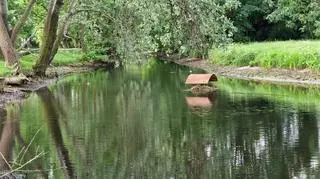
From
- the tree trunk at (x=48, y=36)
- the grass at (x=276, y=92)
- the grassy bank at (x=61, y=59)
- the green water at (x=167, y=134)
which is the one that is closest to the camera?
the green water at (x=167, y=134)

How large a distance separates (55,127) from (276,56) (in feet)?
61.6

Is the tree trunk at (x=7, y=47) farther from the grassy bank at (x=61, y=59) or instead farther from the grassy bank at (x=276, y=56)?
the grassy bank at (x=276, y=56)

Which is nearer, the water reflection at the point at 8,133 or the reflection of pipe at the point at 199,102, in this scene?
the water reflection at the point at 8,133

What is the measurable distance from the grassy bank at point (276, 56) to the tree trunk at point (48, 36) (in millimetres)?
8184

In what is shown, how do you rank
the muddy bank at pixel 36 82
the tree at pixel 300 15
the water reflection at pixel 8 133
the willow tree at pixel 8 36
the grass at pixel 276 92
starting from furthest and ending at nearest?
the tree at pixel 300 15, the willow tree at pixel 8 36, the muddy bank at pixel 36 82, the grass at pixel 276 92, the water reflection at pixel 8 133

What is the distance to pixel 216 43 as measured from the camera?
48.7 ft

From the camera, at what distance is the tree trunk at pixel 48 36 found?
2922 centimetres

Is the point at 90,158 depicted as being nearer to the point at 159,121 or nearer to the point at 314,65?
the point at 159,121

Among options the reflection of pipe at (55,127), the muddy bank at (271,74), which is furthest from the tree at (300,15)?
the reflection of pipe at (55,127)

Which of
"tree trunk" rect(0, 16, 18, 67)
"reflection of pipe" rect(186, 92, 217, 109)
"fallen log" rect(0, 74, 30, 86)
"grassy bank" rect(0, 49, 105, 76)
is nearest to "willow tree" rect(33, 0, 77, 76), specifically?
"tree trunk" rect(0, 16, 18, 67)

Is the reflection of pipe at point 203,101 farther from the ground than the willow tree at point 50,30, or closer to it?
closer to it

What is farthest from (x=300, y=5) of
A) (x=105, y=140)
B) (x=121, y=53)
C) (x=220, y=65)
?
(x=105, y=140)

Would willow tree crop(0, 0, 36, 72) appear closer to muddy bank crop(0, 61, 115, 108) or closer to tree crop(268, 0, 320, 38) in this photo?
muddy bank crop(0, 61, 115, 108)

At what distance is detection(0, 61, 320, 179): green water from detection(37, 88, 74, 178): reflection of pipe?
0.02m
